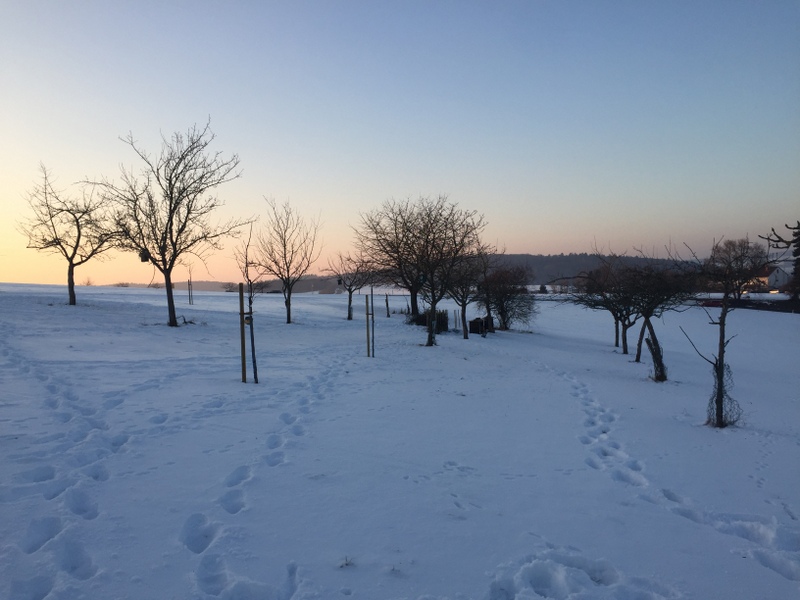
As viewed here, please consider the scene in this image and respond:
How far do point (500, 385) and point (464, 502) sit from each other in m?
6.46

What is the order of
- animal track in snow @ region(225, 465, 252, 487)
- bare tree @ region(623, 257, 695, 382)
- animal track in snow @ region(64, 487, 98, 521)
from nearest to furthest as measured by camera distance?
animal track in snow @ region(64, 487, 98, 521) → animal track in snow @ region(225, 465, 252, 487) → bare tree @ region(623, 257, 695, 382)

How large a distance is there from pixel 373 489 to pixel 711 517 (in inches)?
124

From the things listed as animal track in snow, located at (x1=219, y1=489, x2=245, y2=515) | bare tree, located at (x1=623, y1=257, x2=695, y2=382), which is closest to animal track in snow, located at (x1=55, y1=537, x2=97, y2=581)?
animal track in snow, located at (x1=219, y1=489, x2=245, y2=515)

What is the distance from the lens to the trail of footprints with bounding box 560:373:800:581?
365cm

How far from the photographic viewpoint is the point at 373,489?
457cm

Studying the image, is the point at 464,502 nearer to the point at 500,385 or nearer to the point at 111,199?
the point at 500,385

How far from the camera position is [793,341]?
3394 centimetres

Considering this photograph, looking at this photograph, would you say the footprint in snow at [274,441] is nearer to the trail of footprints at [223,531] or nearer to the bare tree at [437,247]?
the trail of footprints at [223,531]

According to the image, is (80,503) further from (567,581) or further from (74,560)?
(567,581)

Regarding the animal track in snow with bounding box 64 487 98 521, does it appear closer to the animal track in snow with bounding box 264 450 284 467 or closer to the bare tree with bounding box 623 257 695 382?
the animal track in snow with bounding box 264 450 284 467

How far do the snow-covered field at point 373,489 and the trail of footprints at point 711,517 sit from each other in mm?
22

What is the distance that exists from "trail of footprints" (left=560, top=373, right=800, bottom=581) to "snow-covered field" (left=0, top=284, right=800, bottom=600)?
0.02m

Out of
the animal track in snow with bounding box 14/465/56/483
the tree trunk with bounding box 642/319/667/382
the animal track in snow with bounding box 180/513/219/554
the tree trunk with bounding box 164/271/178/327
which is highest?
the tree trunk with bounding box 164/271/178/327

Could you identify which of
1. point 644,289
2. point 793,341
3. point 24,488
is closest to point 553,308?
point 793,341
